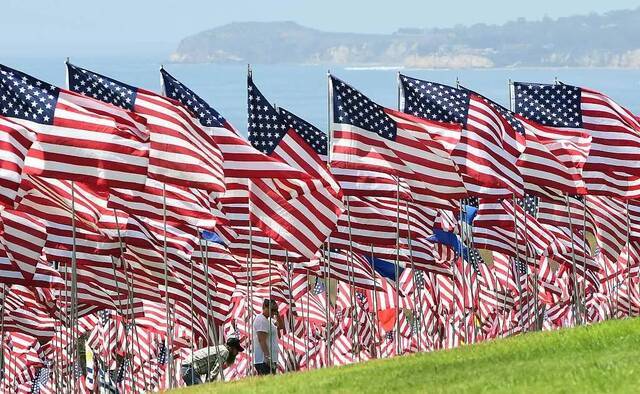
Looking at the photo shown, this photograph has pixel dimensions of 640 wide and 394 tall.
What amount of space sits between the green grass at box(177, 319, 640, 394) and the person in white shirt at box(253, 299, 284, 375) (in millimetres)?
2457

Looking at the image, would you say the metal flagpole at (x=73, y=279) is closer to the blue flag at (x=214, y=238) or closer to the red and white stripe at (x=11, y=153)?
the red and white stripe at (x=11, y=153)

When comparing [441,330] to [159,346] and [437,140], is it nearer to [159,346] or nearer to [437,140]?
[159,346]

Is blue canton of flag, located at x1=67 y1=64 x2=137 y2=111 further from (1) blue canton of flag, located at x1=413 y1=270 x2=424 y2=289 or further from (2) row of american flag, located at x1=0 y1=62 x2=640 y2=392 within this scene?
(1) blue canton of flag, located at x1=413 y1=270 x2=424 y2=289

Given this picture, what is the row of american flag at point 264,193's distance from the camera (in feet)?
86.0

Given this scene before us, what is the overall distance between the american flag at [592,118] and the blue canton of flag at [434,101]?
161 cm

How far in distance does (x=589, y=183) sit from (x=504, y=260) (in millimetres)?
13150

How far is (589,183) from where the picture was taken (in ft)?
112

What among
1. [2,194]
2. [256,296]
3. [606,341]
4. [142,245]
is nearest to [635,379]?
[606,341]

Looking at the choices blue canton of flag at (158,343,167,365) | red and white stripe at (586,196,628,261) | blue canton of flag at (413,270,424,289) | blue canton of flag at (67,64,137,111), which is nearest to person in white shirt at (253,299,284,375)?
blue canton of flag at (67,64,137,111)

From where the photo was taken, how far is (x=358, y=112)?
98.3 feet

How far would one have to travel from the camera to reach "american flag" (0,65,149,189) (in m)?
25.5

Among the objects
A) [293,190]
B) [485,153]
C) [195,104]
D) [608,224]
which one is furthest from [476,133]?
[608,224]

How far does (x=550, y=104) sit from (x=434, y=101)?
238cm

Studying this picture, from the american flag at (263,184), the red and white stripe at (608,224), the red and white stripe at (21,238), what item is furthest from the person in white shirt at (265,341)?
the red and white stripe at (608,224)
